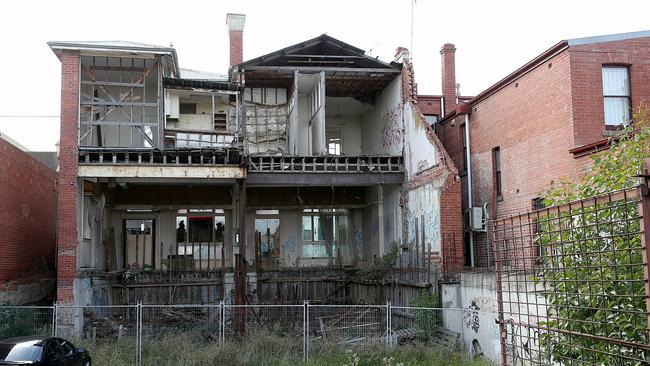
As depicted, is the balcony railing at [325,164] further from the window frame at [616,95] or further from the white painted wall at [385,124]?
the window frame at [616,95]

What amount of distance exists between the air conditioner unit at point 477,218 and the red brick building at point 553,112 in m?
0.37

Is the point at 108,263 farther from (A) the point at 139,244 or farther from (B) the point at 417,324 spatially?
(B) the point at 417,324

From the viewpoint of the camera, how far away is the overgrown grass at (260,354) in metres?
16.3

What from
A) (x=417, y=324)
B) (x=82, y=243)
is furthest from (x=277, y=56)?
(x=417, y=324)

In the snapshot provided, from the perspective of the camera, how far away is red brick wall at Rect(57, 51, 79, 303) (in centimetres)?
2105

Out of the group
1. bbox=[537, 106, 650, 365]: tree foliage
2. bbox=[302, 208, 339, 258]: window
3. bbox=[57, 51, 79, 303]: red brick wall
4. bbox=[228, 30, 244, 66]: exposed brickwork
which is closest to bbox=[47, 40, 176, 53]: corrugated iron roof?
bbox=[57, 51, 79, 303]: red brick wall

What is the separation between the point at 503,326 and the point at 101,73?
67.8ft

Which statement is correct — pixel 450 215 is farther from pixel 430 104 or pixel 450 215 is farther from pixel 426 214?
pixel 430 104

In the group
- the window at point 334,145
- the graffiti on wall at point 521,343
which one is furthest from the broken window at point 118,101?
the graffiti on wall at point 521,343

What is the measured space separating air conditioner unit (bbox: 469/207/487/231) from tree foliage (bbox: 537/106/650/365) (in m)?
15.9

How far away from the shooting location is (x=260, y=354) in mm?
17312

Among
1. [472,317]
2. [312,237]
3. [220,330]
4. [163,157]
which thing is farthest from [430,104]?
[220,330]

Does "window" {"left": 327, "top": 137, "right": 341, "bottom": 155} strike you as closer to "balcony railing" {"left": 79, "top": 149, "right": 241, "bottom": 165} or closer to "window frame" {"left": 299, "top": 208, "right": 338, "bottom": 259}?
"window frame" {"left": 299, "top": 208, "right": 338, "bottom": 259}

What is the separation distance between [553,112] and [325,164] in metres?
8.71
